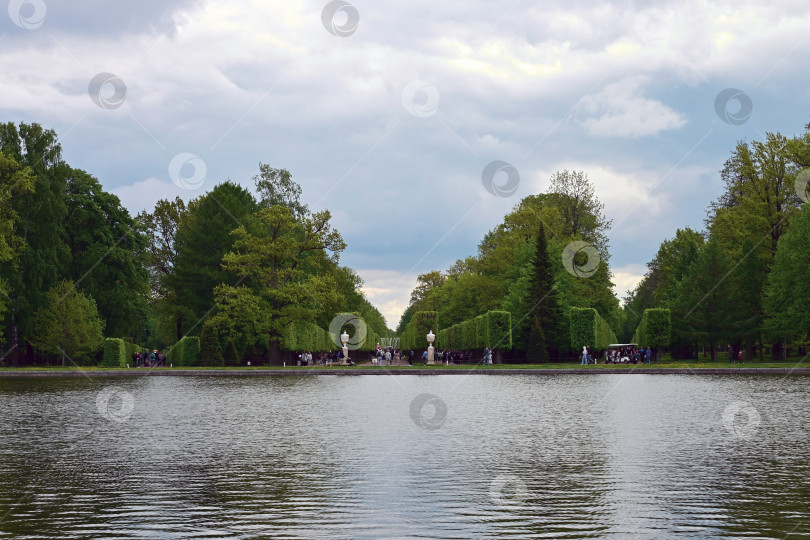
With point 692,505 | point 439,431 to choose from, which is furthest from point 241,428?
point 692,505

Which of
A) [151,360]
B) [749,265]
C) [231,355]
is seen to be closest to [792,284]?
[749,265]

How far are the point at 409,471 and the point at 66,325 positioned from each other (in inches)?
2125

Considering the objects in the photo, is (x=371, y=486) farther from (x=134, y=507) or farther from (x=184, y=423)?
(x=184, y=423)

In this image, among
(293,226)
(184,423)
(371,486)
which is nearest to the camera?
(371,486)

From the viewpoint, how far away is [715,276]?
69.8 m

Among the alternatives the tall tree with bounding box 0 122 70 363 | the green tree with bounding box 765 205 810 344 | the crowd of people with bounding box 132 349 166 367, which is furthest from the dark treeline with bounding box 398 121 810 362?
the tall tree with bounding box 0 122 70 363

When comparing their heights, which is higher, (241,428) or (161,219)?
(161,219)

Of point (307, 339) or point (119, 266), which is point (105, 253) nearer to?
point (119, 266)

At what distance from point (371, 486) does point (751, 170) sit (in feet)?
213

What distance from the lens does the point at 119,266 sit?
239 feet

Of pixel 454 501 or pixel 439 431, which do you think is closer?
pixel 454 501

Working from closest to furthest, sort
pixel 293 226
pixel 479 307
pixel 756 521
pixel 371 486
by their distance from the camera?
pixel 756 521
pixel 371 486
pixel 293 226
pixel 479 307

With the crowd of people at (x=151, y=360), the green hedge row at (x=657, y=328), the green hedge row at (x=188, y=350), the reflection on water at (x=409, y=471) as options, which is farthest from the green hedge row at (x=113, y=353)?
the reflection on water at (x=409, y=471)

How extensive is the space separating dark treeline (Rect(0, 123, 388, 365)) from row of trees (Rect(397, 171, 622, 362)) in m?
14.9
